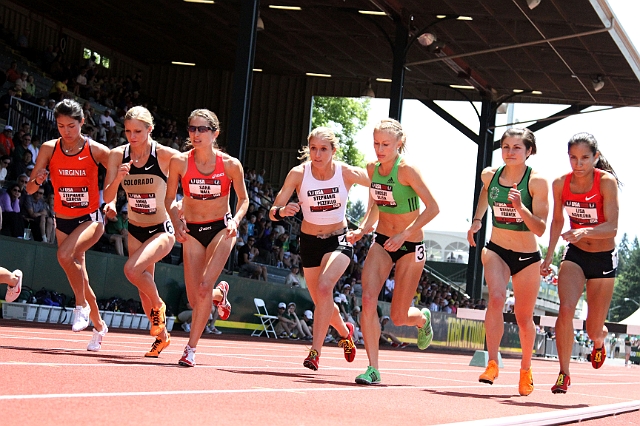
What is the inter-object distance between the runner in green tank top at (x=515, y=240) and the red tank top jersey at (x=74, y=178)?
11.9ft

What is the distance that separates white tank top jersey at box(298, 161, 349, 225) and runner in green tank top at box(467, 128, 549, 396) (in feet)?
4.03

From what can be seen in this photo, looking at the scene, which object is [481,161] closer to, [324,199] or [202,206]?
[324,199]

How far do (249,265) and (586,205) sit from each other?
1519 centimetres

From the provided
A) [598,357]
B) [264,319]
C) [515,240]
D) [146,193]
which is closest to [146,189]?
[146,193]

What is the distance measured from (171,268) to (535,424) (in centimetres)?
1361

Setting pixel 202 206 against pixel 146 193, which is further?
pixel 146 193

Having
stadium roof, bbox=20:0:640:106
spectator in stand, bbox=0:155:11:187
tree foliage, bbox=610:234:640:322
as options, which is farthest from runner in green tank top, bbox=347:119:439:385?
tree foliage, bbox=610:234:640:322

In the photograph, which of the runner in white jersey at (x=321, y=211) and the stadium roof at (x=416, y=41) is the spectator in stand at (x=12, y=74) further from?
the runner in white jersey at (x=321, y=211)

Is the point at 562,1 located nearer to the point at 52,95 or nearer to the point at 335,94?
the point at 52,95

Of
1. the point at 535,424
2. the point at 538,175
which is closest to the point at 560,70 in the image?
the point at 538,175

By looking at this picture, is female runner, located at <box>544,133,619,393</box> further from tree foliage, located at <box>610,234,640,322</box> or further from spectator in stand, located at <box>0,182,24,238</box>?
tree foliage, located at <box>610,234,640,322</box>

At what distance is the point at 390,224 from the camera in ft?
28.3

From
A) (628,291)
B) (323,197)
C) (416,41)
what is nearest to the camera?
(323,197)

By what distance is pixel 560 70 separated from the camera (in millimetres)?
31922
